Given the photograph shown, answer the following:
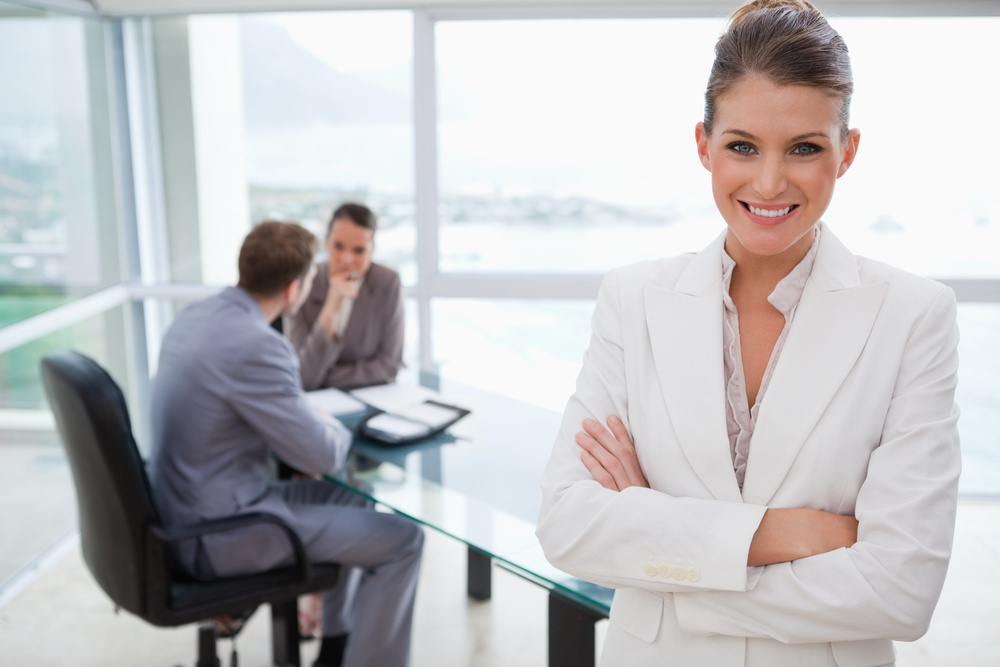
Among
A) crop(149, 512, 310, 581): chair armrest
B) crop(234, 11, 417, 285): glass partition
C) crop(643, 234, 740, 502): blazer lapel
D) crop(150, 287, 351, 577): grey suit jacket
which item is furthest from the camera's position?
crop(234, 11, 417, 285): glass partition

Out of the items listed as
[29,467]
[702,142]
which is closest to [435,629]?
[29,467]

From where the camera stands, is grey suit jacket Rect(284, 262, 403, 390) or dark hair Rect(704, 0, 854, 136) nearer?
dark hair Rect(704, 0, 854, 136)

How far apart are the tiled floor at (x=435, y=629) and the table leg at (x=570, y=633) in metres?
0.89

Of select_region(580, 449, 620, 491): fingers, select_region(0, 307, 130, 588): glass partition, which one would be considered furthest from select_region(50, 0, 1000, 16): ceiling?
select_region(580, 449, 620, 491): fingers

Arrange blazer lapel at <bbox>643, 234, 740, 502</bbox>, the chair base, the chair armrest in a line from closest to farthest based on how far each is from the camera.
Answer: blazer lapel at <bbox>643, 234, 740, 502</bbox> < the chair armrest < the chair base

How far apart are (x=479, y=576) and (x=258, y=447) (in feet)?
3.81

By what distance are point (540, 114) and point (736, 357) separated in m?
3.03

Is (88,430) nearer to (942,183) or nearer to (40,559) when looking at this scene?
(40,559)

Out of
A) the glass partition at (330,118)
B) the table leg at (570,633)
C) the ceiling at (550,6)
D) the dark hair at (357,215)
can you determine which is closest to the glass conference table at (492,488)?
the table leg at (570,633)

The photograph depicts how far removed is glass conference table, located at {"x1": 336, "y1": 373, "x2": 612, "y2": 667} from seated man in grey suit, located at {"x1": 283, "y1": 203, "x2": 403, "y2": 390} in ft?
1.46

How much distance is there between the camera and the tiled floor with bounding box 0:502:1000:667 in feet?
9.37

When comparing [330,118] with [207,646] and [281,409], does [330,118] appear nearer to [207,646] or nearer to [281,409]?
[281,409]

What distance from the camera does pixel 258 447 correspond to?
242cm

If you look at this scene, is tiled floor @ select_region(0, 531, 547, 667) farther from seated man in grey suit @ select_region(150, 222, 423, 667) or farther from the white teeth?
the white teeth
